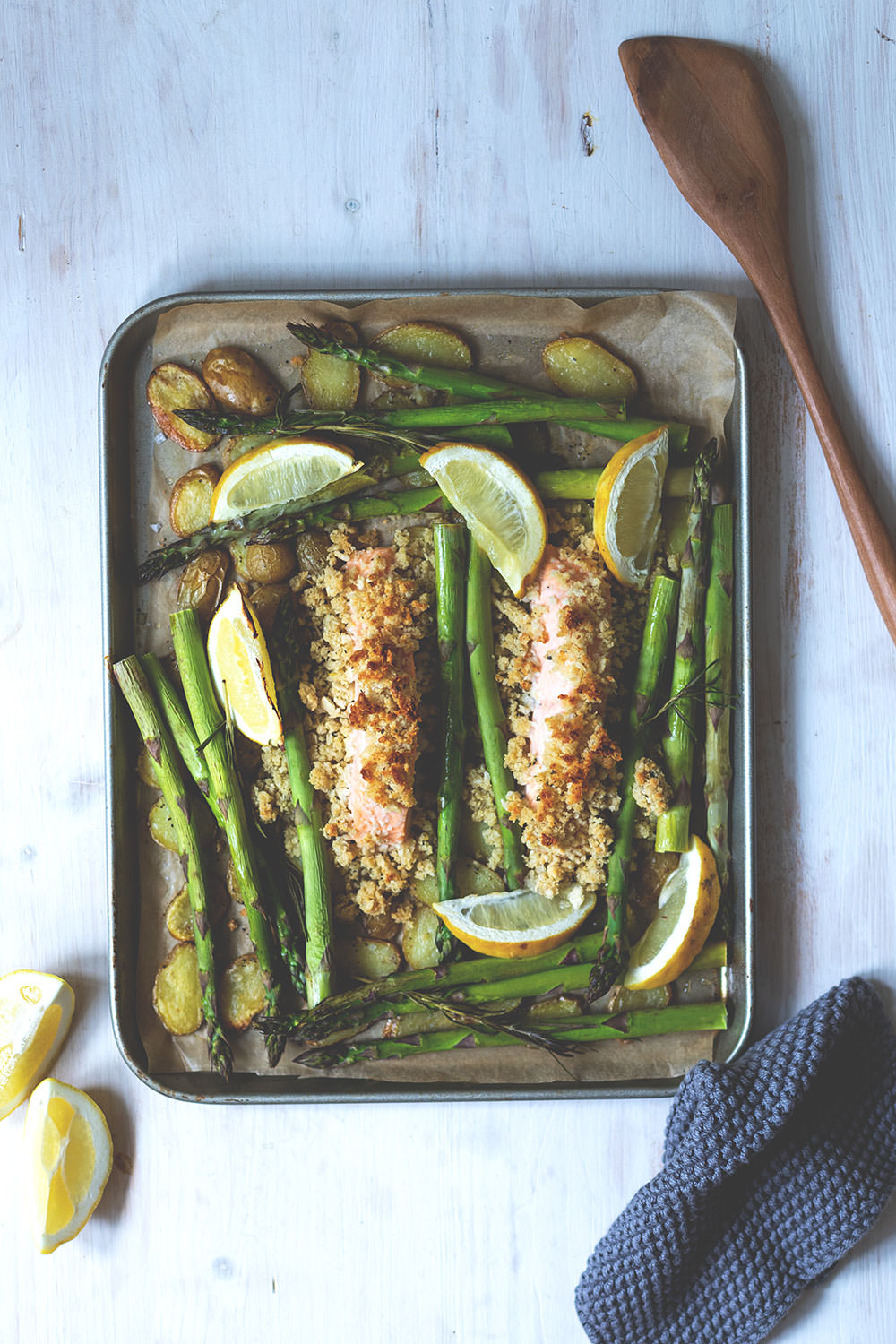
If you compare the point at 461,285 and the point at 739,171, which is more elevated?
the point at 739,171

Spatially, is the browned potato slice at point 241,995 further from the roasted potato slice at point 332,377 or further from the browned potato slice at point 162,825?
the roasted potato slice at point 332,377

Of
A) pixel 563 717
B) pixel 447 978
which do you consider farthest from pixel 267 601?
pixel 447 978

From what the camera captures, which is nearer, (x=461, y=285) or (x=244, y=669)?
(x=244, y=669)

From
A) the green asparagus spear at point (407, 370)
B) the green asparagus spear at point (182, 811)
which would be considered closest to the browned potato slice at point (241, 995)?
the green asparagus spear at point (182, 811)

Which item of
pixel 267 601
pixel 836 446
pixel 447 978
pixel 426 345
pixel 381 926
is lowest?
pixel 447 978

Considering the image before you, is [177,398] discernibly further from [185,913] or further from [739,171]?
[739,171]

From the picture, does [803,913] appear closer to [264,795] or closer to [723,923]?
[723,923]

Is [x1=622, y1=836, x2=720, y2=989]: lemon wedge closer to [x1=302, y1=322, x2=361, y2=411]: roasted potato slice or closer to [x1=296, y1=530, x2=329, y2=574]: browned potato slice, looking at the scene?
[x1=296, y1=530, x2=329, y2=574]: browned potato slice
